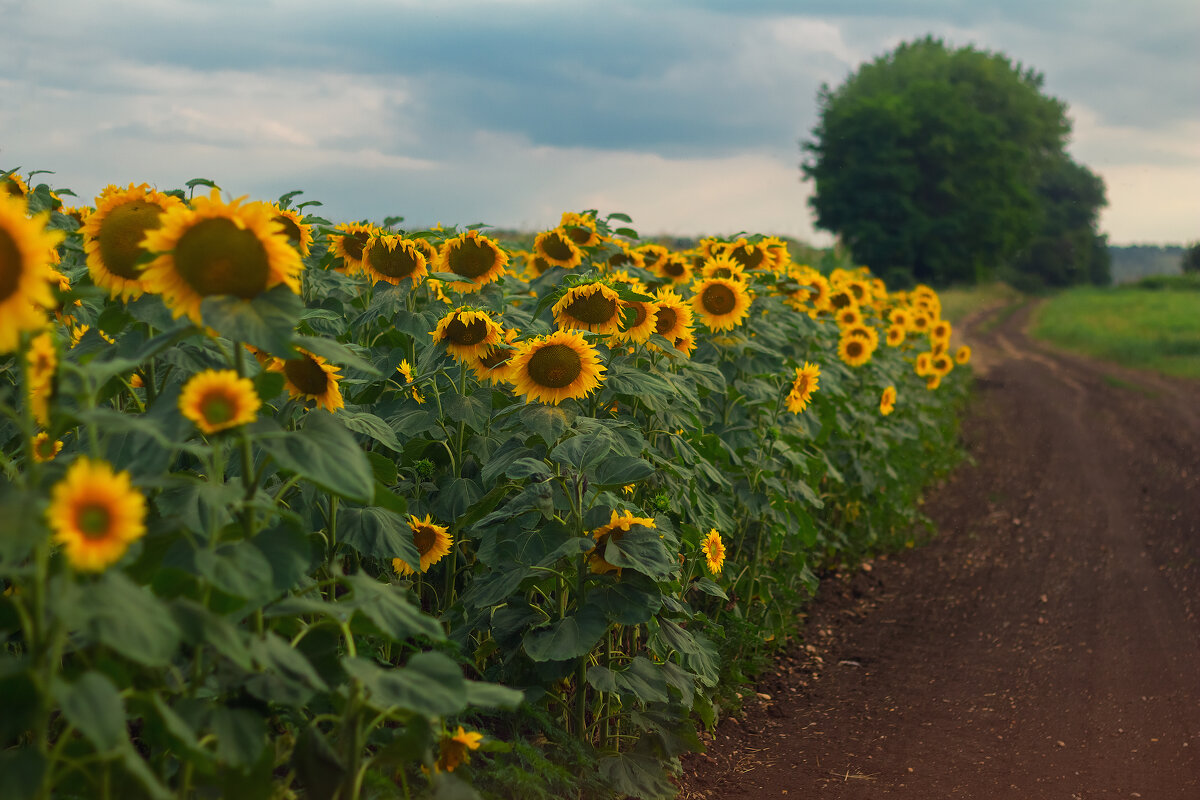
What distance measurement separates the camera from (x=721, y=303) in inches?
185

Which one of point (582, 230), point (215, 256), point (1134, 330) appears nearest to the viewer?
point (215, 256)

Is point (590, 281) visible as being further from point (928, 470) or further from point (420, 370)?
point (928, 470)

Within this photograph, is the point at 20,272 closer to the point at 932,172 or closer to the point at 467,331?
the point at 467,331

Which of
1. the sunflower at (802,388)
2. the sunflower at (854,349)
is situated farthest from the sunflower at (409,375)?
the sunflower at (854,349)

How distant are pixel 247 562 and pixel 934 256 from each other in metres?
46.4

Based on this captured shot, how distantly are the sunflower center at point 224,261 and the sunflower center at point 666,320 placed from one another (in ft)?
7.12

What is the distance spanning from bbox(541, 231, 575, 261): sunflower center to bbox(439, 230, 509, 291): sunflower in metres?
0.79

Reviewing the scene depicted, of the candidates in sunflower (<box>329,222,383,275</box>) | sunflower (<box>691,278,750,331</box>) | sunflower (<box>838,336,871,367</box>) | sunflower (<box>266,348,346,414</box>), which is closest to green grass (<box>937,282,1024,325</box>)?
sunflower (<box>838,336,871,367</box>)

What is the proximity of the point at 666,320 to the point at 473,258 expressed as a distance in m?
0.88

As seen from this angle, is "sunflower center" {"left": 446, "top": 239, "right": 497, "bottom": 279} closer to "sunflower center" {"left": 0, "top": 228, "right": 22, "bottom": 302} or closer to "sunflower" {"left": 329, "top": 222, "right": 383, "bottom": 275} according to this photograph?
"sunflower" {"left": 329, "top": 222, "right": 383, "bottom": 275}

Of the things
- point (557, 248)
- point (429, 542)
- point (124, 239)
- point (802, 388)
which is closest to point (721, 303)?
point (802, 388)

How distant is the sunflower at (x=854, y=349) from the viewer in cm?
688

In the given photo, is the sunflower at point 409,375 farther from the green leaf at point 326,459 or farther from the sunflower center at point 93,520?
the sunflower center at point 93,520

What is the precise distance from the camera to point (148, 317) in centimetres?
213
